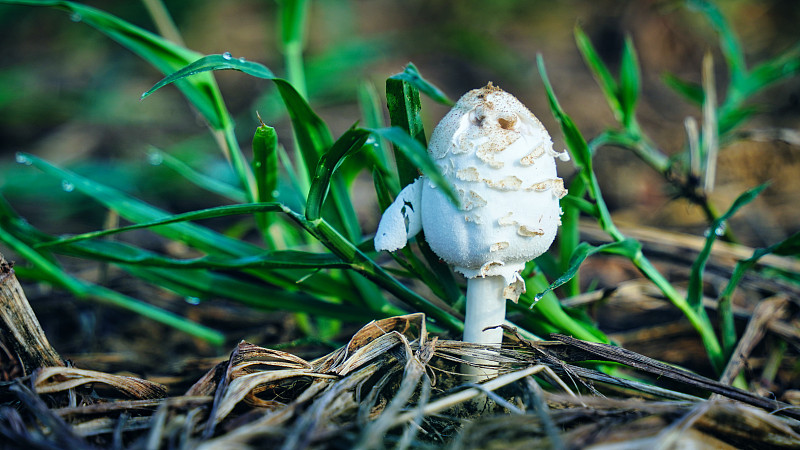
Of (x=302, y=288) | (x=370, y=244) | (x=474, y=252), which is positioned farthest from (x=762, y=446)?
(x=302, y=288)

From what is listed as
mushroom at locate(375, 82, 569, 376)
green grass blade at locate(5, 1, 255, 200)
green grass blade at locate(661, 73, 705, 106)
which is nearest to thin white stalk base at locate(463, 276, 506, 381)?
mushroom at locate(375, 82, 569, 376)

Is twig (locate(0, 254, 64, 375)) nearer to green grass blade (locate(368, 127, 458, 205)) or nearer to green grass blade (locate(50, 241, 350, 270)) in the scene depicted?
green grass blade (locate(50, 241, 350, 270))

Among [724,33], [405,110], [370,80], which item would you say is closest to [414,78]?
[405,110]

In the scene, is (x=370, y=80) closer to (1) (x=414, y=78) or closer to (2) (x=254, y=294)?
(2) (x=254, y=294)

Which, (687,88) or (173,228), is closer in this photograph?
(173,228)

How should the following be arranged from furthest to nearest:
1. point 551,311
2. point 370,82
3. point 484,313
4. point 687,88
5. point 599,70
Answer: point 370,82, point 687,88, point 599,70, point 551,311, point 484,313

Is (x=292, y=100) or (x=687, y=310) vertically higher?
(x=292, y=100)

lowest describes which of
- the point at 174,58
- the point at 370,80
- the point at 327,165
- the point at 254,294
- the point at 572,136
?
the point at 254,294
